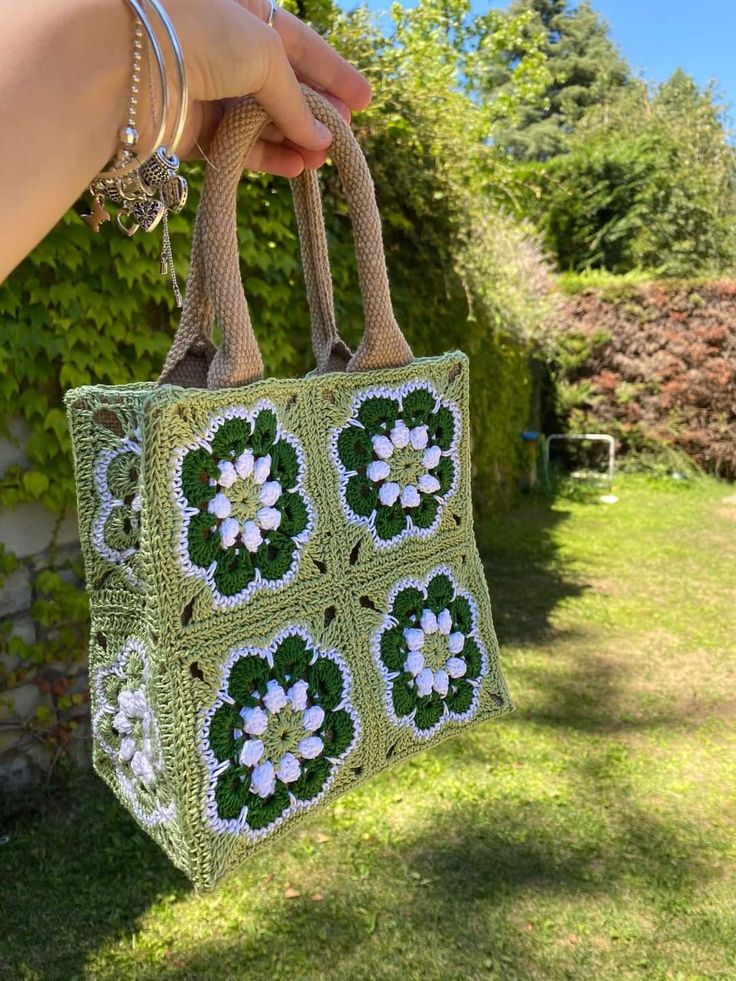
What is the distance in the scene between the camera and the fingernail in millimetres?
905

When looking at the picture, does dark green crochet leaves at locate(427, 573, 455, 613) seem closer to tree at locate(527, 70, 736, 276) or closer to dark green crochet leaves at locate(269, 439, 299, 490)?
dark green crochet leaves at locate(269, 439, 299, 490)

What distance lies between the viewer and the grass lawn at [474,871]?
84.6 inches

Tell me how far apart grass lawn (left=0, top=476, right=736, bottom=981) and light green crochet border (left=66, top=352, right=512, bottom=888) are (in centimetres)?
148

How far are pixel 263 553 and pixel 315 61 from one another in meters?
0.63

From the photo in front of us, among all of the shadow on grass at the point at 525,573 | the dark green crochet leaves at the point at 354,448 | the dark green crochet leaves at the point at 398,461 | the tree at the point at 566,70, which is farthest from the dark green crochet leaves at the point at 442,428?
the tree at the point at 566,70

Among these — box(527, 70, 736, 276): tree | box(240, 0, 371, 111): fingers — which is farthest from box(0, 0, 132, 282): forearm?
box(527, 70, 736, 276): tree

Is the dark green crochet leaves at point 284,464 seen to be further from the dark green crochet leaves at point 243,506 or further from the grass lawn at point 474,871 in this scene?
the grass lawn at point 474,871

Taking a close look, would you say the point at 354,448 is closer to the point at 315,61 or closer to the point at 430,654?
the point at 430,654

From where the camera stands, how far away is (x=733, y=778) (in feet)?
10.3

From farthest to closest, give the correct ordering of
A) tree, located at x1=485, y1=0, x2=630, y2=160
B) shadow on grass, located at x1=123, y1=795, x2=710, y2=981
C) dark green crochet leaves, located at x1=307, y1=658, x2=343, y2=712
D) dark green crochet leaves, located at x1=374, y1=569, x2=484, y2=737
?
tree, located at x1=485, y1=0, x2=630, y2=160
shadow on grass, located at x1=123, y1=795, x2=710, y2=981
dark green crochet leaves, located at x1=374, y1=569, x2=484, y2=737
dark green crochet leaves, located at x1=307, y1=658, x2=343, y2=712

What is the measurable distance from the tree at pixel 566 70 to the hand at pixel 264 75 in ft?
85.0

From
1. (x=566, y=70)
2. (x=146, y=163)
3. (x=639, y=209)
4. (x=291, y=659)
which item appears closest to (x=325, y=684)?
(x=291, y=659)

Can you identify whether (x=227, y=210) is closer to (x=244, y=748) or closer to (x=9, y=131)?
(x=9, y=131)

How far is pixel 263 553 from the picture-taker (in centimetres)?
85
